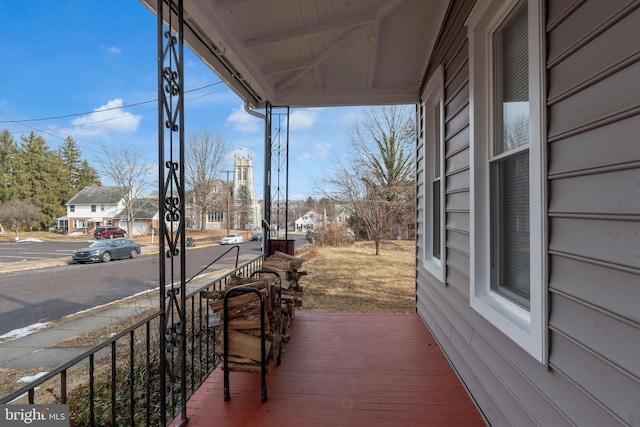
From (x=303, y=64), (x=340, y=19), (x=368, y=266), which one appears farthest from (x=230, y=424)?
(x=368, y=266)

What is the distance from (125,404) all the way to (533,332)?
356cm

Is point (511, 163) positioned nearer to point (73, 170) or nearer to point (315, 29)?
point (315, 29)

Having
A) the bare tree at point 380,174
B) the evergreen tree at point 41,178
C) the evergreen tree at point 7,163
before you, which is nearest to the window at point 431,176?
the bare tree at point 380,174

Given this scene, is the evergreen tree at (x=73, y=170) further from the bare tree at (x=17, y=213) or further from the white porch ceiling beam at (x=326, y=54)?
the white porch ceiling beam at (x=326, y=54)

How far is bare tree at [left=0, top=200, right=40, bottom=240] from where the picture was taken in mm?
23183

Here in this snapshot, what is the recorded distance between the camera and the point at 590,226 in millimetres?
839

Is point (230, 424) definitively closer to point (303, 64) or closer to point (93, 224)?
point (303, 64)

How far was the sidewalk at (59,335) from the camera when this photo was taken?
15.2 ft

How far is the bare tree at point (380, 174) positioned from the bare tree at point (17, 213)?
25484 millimetres

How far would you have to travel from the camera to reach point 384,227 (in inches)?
449

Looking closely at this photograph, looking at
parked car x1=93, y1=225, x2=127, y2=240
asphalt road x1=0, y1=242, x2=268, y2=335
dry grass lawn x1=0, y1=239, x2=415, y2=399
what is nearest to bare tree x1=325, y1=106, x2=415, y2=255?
dry grass lawn x1=0, y1=239, x2=415, y2=399

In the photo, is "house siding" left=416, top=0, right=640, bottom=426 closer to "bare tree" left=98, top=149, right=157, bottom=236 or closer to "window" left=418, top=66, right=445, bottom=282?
A: "window" left=418, top=66, right=445, bottom=282

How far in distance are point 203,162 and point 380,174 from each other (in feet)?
50.7

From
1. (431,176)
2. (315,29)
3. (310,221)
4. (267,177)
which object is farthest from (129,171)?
(431,176)
